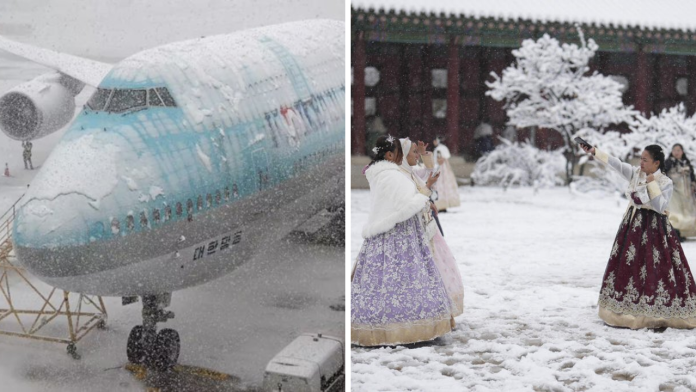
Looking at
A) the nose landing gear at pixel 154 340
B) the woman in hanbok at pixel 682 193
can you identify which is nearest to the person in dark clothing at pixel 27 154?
the nose landing gear at pixel 154 340

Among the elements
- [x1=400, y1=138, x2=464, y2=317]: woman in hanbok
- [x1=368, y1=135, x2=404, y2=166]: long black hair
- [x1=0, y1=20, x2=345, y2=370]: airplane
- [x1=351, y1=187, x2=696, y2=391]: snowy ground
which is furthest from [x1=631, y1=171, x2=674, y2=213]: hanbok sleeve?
[x1=0, y1=20, x2=345, y2=370]: airplane

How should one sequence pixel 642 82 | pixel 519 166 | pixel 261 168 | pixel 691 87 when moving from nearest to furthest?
1. pixel 261 168
2. pixel 691 87
3. pixel 642 82
4. pixel 519 166

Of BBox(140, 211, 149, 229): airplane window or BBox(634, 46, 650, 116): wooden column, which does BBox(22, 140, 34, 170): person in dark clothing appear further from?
BBox(634, 46, 650, 116): wooden column

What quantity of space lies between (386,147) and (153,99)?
105cm

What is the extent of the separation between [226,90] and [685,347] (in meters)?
2.37

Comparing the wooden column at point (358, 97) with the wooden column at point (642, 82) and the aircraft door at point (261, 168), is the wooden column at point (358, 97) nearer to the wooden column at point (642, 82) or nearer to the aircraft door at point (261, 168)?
the wooden column at point (642, 82)

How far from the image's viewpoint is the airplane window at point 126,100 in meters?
2.98

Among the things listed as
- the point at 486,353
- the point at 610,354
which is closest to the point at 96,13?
the point at 486,353

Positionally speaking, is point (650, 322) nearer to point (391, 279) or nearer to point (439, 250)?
point (439, 250)

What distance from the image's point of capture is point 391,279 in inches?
139

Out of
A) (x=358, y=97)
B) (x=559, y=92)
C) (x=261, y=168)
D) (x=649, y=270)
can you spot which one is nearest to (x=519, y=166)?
(x=559, y=92)

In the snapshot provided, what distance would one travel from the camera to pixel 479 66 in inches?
361

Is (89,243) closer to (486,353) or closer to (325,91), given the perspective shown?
(325,91)

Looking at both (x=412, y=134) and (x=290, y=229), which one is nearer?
(x=290, y=229)
